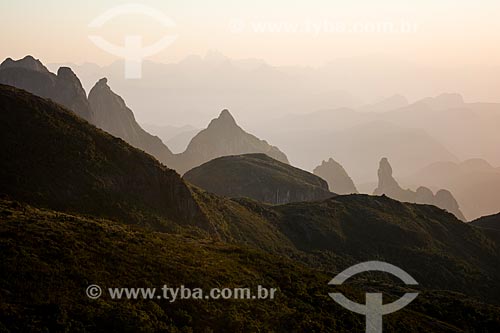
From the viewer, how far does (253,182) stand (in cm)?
17462

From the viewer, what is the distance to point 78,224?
41.3 meters

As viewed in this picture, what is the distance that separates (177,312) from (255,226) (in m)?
62.8

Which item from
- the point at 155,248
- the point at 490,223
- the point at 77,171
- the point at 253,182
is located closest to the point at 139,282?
the point at 155,248

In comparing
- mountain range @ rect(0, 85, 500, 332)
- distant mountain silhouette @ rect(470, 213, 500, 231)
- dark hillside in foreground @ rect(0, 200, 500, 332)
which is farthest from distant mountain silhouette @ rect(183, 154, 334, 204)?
dark hillside in foreground @ rect(0, 200, 500, 332)

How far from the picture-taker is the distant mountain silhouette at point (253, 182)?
554 ft

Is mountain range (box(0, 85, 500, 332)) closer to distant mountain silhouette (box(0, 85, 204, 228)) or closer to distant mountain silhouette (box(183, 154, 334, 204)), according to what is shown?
distant mountain silhouette (box(0, 85, 204, 228))

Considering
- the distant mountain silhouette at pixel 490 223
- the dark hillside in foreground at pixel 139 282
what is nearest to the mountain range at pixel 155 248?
the dark hillside in foreground at pixel 139 282

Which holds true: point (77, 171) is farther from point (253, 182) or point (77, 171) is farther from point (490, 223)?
point (490, 223)

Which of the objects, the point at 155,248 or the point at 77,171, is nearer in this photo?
the point at 155,248

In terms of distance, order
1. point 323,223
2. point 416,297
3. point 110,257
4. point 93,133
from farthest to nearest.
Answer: point 323,223 < point 93,133 < point 416,297 < point 110,257

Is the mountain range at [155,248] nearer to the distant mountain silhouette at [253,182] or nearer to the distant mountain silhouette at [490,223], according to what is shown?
the distant mountain silhouette at [490,223]

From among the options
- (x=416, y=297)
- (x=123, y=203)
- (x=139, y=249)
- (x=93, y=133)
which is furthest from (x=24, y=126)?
(x=416, y=297)

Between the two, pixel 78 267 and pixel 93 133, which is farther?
pixel 93 133

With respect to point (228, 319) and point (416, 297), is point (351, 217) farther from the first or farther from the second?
point (228, 319)
